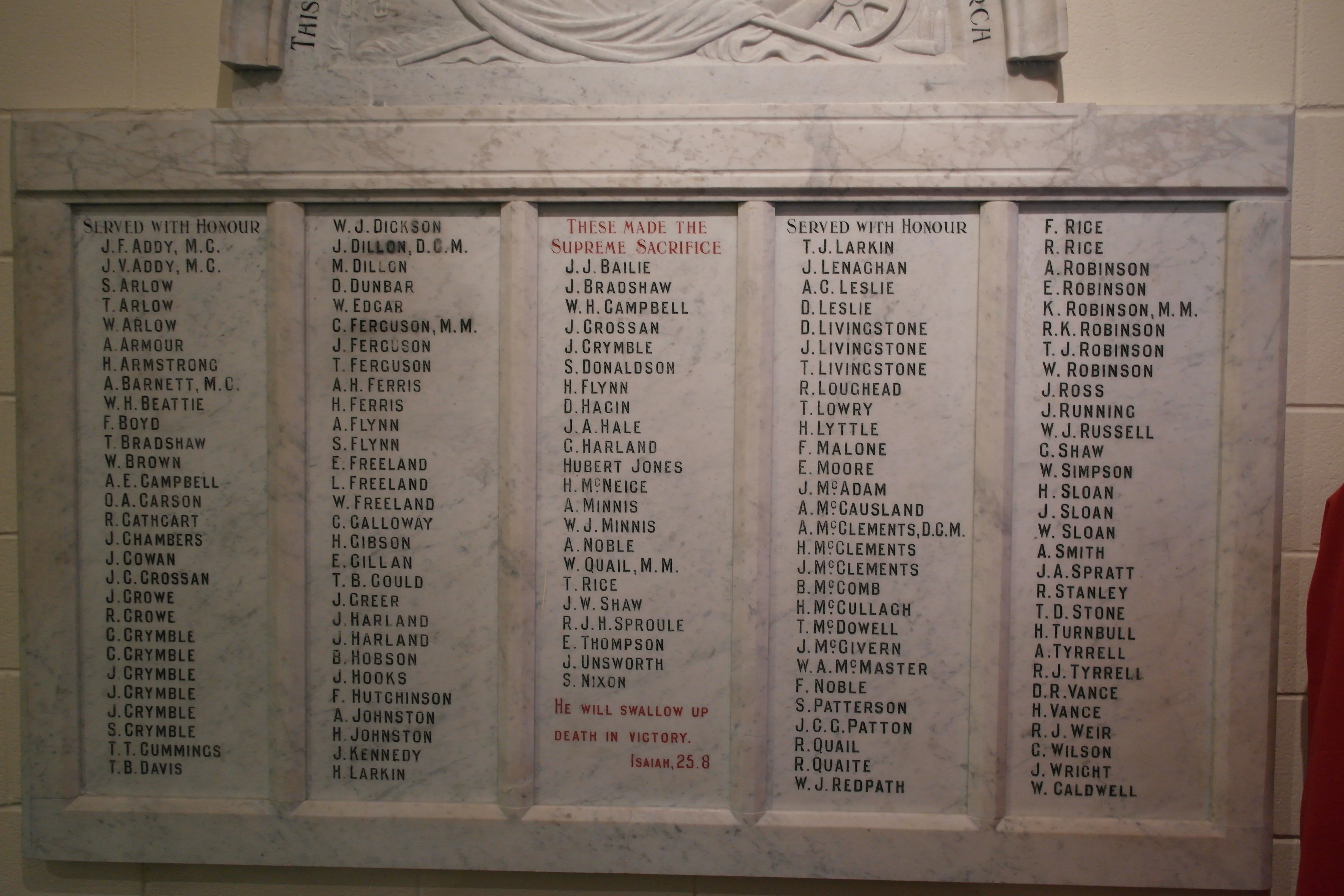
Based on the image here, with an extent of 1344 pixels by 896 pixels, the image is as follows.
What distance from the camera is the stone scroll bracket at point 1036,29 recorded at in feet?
6.01

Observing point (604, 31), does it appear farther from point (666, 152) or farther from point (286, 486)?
point (286, 486)

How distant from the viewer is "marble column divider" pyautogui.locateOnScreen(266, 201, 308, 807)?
1.96 metres

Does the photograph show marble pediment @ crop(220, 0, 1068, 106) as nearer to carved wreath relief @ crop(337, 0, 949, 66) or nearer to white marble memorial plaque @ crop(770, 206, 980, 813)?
carved wreath relief @ crop(337, 0, 949, 66)

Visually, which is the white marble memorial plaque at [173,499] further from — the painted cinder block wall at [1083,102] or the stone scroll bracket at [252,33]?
the stone scroll bracket at [252,33]

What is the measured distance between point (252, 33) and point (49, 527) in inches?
54.4

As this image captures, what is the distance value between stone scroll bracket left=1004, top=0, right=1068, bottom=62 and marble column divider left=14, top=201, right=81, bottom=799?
2.44 metres

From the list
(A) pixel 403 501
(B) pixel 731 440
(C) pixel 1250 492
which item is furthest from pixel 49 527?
(C) pixel 1250 492

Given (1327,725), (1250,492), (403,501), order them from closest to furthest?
1. (1327,725)
2. (1250,492)
3. (403,501)

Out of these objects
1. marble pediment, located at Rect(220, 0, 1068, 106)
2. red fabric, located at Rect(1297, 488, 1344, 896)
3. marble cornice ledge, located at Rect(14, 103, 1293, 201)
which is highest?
marble pediment, located at Rect(220, 0, 1068, 106)

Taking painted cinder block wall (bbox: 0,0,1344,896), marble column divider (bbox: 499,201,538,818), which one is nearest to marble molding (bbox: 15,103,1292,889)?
marble column divider (bbox: 499,201,538,818)

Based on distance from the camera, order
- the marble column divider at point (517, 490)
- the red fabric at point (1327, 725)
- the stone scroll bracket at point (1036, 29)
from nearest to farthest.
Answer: the red fabric at point (1327, 725) < the stone scroll bracket at point (1036, 29) < the marble column divider at point (517, 490)

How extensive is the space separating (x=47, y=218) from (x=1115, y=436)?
2.79 m

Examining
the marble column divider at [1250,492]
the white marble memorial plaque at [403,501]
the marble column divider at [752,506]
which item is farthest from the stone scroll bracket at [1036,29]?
the white marble memorial plaque at [403,501]

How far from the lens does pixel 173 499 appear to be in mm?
2012
